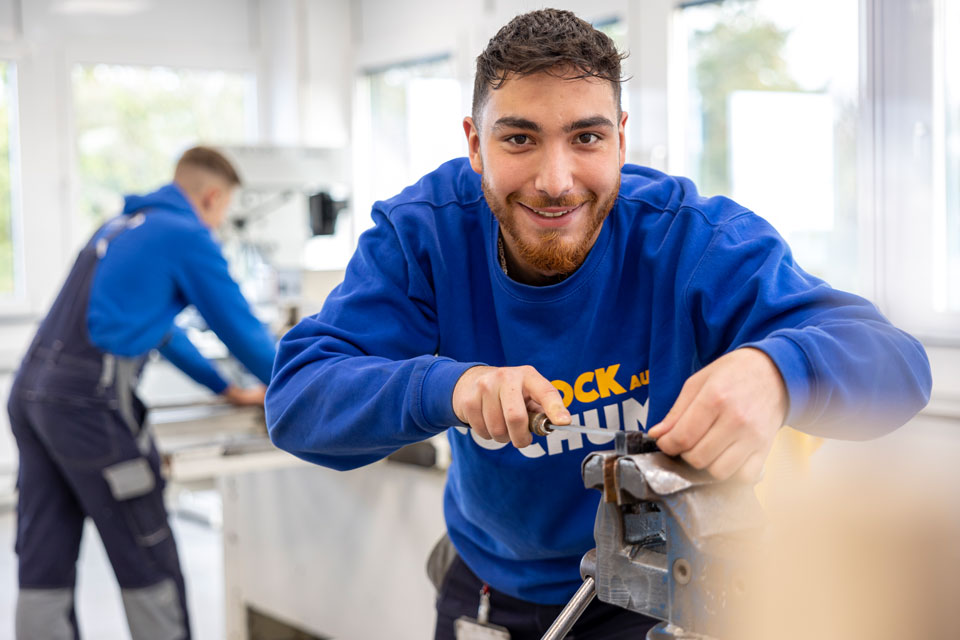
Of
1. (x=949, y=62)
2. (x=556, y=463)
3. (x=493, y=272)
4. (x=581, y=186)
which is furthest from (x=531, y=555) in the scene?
(x=949, y=62)

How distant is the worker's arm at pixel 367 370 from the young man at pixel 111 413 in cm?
136

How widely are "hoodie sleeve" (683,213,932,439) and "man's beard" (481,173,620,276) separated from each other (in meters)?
0.12

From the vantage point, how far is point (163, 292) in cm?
245

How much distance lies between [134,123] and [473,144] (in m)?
4.43

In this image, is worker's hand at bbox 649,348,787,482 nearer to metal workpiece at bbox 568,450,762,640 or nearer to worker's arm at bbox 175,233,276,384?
metal workpiece at bbox 568,450,762,640

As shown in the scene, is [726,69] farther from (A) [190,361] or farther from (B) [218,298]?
(A) [190,361]

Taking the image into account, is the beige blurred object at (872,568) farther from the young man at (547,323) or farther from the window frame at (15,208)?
the window frame at (15,208)

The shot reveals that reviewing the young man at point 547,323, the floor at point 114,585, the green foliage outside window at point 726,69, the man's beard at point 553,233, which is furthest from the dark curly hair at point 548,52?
the floor at point 114,585

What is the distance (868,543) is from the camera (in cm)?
33

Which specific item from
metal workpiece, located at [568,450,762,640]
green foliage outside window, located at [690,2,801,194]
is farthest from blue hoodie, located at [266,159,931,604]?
green foliage outside window, located at [690,2,801,194]

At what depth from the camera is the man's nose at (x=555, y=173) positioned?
1.01 m

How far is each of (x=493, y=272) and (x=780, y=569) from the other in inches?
33.1

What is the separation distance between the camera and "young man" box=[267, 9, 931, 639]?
2.82 ft

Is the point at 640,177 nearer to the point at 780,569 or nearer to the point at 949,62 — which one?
the point at 780,569
